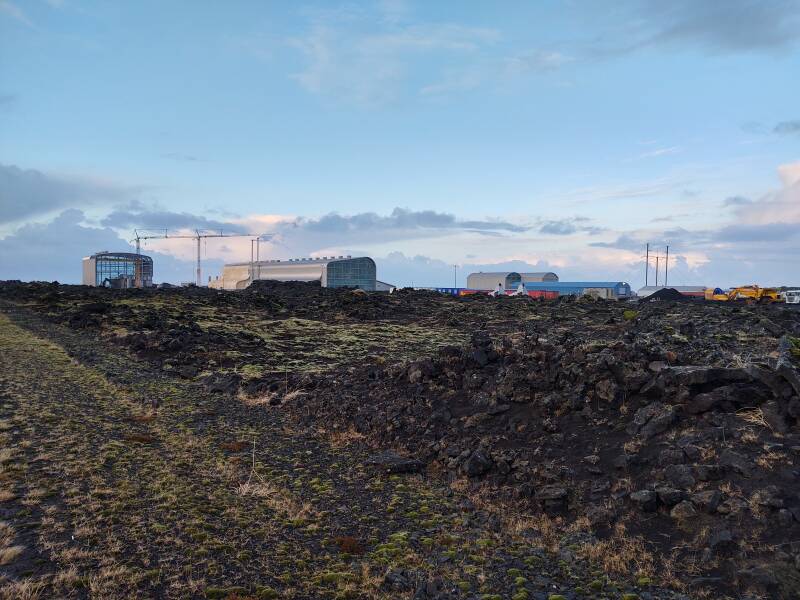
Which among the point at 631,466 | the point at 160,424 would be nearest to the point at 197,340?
the point at 160,424

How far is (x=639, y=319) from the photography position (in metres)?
38.2

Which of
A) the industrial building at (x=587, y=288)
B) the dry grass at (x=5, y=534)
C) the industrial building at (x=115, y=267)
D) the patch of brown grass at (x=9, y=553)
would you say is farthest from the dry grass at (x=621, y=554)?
the industrial building at (x=115, y=267)

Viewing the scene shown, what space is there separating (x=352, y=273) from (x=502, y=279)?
117 ft

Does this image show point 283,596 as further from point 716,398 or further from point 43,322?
point 43,322

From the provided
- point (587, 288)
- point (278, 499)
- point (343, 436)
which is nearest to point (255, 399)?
point (343, 436)

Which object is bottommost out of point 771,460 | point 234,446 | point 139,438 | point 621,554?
point 621,554

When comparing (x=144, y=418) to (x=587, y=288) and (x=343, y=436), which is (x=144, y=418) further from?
(x=587, y=288)

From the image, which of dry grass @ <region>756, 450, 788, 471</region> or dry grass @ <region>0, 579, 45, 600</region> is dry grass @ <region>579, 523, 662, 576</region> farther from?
dry grass @ <region>0, 579, 45, 600</region>

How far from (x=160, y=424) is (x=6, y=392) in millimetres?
5993

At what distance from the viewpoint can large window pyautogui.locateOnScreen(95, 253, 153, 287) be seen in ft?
436

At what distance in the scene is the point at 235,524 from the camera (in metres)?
8.86

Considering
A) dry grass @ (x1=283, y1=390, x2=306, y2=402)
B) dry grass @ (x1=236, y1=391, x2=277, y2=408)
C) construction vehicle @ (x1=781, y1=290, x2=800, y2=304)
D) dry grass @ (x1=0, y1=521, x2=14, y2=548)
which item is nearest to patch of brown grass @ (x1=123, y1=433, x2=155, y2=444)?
dry grass @ (x1=236, y1=391, x2=277, y2=408)

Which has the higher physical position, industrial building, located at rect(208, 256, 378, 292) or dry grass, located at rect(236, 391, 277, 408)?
industrial building, located at rect(208, 256, 378, 292)

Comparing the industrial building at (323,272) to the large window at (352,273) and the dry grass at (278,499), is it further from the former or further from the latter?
the dry grass at (278,499)
